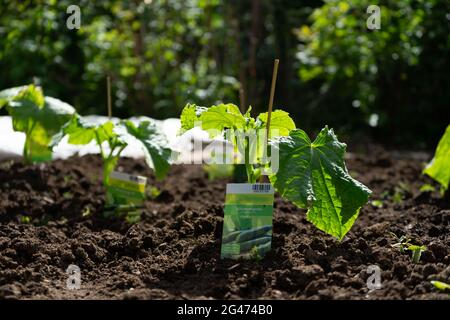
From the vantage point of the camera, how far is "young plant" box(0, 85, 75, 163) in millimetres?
3727

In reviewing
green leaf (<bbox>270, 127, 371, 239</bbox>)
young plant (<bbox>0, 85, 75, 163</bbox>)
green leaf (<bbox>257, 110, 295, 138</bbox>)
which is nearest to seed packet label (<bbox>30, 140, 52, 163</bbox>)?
young plant (<bbox>0, 85, 75, 163</bbox>)

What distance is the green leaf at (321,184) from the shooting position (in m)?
2.35

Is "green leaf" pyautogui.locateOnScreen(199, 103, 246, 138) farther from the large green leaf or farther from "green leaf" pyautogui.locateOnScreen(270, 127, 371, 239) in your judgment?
the large green leaf

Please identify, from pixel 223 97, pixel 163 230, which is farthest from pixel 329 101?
pixel 163 230

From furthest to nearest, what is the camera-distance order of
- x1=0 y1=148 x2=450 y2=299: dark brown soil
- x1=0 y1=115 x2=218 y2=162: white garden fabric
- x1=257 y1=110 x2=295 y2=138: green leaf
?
x1=0 y1=115 x2=218 y2=162: white garden fabric, x1=257 y1=110 x2=295 y2=138: green leaf, x1=0 y1=148 x2=450 y2=299: dark brown soil

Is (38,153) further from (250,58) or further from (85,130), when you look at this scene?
(250,58)

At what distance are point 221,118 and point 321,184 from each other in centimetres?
46

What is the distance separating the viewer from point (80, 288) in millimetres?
2340

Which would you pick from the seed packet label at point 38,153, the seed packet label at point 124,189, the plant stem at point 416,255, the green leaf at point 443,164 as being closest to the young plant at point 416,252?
the plant stem at point 416,255

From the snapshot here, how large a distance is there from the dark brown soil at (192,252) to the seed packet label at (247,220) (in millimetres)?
57

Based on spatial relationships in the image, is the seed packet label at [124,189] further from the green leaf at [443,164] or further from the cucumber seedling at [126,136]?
the green leaf at [443,164]

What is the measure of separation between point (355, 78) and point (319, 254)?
12.6 feet

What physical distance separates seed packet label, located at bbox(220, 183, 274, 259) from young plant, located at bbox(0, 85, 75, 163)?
5.34 feet
